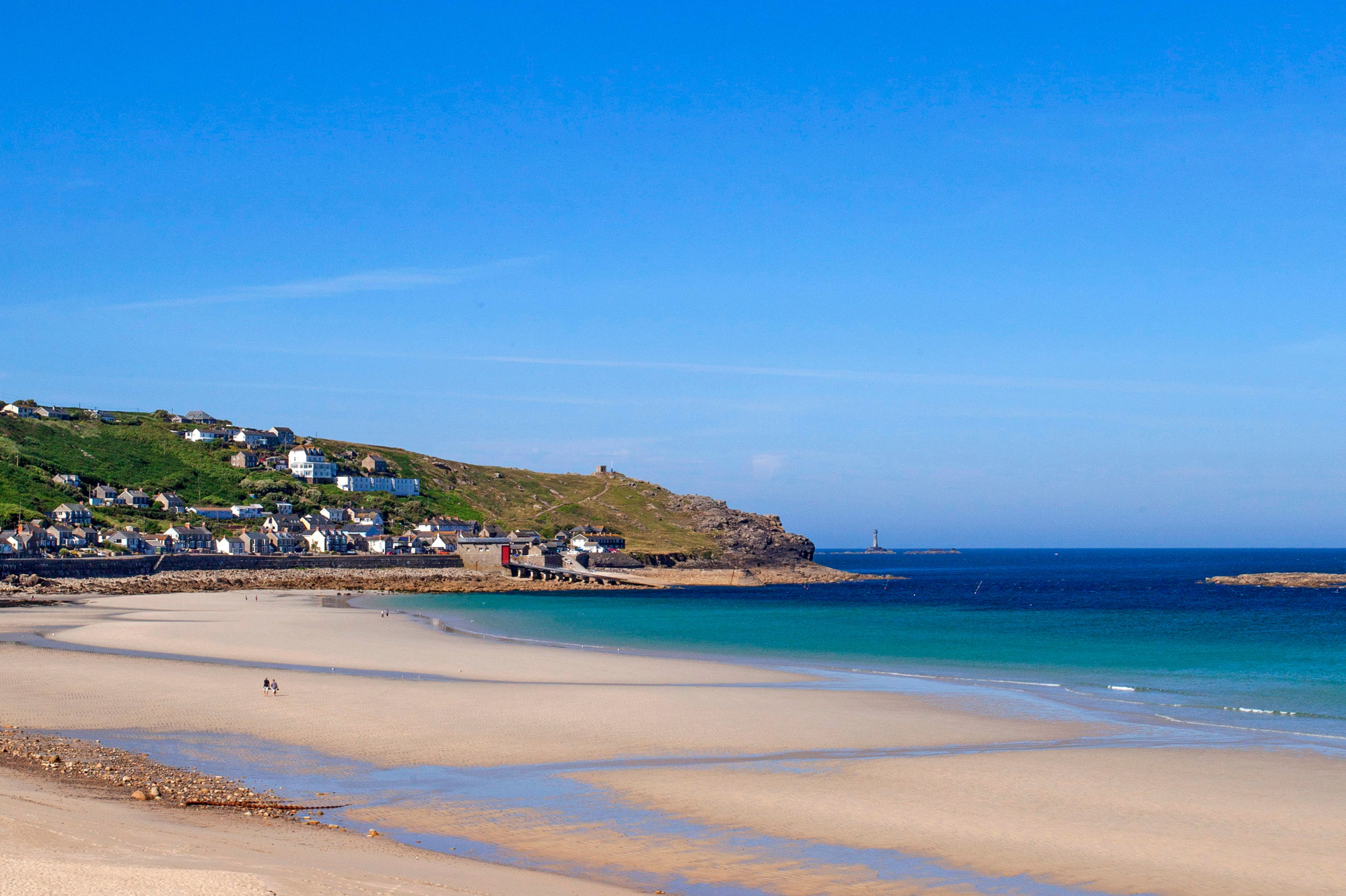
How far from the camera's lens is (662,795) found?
17.0 meters

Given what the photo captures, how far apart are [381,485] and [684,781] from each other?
149033 mm

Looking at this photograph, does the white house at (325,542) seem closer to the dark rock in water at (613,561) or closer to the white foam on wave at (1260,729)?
the dark rock in water at (613,561)

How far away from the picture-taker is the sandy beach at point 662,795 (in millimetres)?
12078

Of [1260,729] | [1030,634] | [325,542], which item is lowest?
[1030,634]

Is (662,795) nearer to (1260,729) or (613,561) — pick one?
(1260,729)

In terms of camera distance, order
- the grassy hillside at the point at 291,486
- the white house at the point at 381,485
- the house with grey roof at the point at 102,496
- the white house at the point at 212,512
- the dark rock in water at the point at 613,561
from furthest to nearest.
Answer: the white house at the point at 381,485
the dark rock in water at the point at 613,561
the white house at the point at 212,512
the grassy hillside at the point at 291,486
the house with grey roof at the point at 102,496

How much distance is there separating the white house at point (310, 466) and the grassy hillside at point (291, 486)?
4.38 meters

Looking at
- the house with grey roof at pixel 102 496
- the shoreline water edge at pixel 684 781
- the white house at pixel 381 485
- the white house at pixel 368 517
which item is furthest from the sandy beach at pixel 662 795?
the white house at pixel 381 485

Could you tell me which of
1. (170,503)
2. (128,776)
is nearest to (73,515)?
(170,503)

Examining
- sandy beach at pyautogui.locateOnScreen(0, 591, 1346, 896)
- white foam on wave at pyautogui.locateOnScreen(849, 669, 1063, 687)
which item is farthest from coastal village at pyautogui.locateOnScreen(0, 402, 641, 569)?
white foam on wave at pyautogui.locateOnScreen(849, 669, 1063, 687)

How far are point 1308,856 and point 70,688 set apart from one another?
2821cm

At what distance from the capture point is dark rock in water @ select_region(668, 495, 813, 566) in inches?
5782

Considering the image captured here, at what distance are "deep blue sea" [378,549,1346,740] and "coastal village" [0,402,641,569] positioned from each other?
985 inches

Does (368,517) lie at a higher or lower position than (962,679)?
higher
